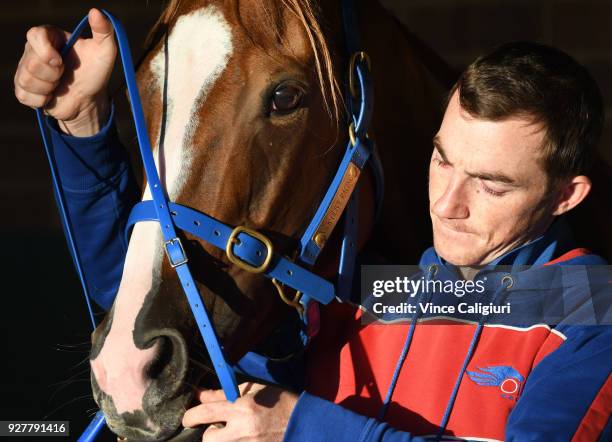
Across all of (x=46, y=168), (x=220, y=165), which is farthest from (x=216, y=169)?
(x=46, y=168)

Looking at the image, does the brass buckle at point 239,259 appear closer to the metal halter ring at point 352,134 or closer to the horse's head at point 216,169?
the horse's head at point 216,169

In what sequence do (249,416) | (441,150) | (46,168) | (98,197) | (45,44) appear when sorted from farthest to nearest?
(46,168), (98,197), (45,44), (441,150), (249,416)

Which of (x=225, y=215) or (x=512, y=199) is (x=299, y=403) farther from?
(x=512, y=199)

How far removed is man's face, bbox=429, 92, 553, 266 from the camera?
1.35m

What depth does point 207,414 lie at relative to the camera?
4.49 feet

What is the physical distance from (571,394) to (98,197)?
3.31 feet

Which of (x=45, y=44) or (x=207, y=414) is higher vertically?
(x=45, y=44)

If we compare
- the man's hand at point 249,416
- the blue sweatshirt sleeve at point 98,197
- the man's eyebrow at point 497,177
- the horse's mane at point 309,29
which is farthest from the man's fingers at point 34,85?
the man's eyebrow at point 497,177

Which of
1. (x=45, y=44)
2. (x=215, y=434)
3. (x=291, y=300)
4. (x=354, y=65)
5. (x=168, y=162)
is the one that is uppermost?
(x=354, y=65)

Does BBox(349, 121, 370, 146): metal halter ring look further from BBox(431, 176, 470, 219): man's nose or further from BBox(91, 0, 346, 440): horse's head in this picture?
BBox(431, 176, 470, 219): man's nose

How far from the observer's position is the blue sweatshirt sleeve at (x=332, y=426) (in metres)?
1.26

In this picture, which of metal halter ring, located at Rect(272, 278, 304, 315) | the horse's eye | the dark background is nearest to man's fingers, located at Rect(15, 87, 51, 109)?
the horse's eye

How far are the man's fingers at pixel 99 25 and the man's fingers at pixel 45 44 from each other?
76mm

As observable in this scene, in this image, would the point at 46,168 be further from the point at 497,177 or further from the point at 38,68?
the point at 497,177
